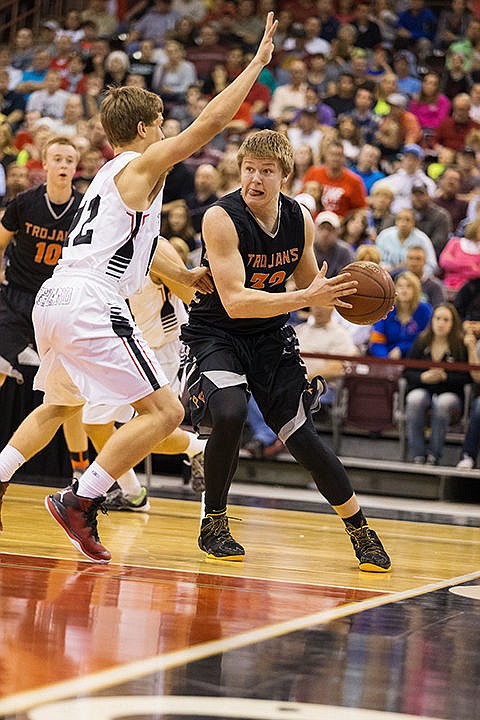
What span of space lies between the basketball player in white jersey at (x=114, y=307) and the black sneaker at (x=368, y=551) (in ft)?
3.26

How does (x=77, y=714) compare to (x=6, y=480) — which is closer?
(x=77, y=714)

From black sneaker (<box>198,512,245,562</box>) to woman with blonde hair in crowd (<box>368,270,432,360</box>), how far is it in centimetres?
472

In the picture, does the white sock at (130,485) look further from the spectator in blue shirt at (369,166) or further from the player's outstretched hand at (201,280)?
the spectator in blue shirt at (369,166)

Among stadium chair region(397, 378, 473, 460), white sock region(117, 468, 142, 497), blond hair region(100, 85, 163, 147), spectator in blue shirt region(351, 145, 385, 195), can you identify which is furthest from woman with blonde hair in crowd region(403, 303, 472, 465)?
blond hair region(100, 85, 163, 147)

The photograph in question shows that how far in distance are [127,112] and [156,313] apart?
89.9 inches

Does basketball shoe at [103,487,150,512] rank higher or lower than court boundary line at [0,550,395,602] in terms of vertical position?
lower

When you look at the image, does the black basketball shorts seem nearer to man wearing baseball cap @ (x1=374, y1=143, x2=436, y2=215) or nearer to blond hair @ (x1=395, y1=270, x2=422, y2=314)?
blond hair @ (x1=395, y1=270, x2=422, y2=314)

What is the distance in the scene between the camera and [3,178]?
13453mm

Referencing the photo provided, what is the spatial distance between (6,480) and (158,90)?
11.2 metres

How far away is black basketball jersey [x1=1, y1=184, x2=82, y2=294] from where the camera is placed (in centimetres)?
730

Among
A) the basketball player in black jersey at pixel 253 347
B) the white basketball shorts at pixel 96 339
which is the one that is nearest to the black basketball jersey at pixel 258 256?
the basketball player in black jersey at pixel 253 347

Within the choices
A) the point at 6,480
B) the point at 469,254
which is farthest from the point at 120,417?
the point at 469,254

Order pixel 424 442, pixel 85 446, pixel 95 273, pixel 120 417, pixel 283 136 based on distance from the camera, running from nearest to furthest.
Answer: pixel 95 273, pixel 283 136, pixel 120 417, pixel 85 446, pixel 424 442

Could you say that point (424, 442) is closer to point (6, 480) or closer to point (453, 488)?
point (453, 488)
